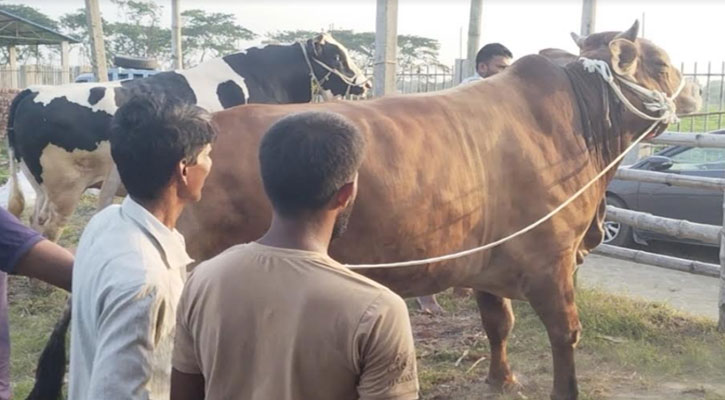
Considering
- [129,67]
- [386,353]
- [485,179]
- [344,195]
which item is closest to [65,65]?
[129,67]

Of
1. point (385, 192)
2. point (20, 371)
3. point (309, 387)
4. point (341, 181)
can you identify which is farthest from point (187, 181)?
point (20, 371)

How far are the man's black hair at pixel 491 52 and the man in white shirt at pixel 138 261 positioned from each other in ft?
15.6

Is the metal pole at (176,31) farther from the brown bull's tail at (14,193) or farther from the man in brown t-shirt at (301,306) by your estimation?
the man in brown t-shirt at (301,306)

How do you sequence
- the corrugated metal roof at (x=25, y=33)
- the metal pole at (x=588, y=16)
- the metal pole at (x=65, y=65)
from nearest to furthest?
the metal pole at (x=588, y=16), the corrugated metal roof at (x=25, y=33), the metal pole at (x=65, y=65)

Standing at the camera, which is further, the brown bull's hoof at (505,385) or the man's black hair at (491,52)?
the man's black hair at (491,52)

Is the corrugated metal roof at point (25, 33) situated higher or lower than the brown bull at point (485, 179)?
higher

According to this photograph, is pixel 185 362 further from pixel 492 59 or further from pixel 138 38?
pixel 138 38

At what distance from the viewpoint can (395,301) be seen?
162 centimetres

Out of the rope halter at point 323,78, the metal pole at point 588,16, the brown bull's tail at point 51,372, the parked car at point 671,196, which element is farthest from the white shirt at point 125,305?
the parked car at point 671,196

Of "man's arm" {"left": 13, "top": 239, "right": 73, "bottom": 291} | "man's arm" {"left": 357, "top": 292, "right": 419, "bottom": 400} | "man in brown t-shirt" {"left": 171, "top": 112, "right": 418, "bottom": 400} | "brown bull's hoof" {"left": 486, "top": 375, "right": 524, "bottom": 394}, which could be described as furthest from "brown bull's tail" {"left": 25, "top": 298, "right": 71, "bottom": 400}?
"brown bull's hoof" {"left": 486, "top": 375, "right": 524, "bottom": 394}

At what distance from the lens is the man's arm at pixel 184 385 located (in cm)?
185

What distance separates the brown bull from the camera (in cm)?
Answer: 342

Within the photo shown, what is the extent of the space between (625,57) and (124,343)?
347cm

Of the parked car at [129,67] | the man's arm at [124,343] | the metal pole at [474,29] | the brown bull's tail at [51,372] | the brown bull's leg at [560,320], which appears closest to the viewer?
the man's arm at [124,343]
